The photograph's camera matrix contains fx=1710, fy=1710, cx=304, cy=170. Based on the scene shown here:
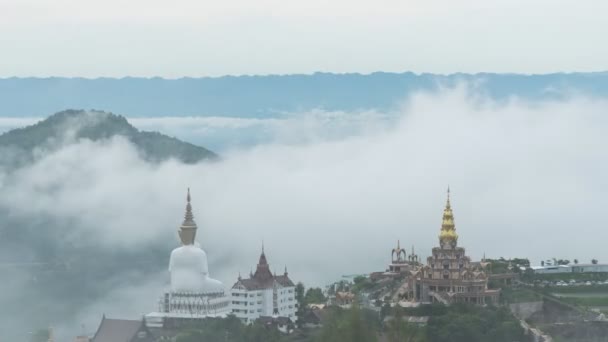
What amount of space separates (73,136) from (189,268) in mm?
30746

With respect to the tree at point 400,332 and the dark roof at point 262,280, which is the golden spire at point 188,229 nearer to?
the dark roof at point 262,280

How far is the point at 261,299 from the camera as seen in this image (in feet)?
103

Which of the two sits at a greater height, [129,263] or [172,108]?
[172,108]

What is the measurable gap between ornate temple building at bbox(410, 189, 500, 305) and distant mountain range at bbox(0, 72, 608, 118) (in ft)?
187

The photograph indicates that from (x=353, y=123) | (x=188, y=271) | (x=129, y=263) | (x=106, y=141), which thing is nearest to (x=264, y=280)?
(x=188, y=271)

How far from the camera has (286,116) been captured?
91.4 m

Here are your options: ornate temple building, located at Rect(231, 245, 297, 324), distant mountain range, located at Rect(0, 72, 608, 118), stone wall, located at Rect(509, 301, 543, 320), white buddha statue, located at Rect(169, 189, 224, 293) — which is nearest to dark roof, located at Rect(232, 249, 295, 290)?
ornate temple building, located at Rect(231, 245, 297, 324)

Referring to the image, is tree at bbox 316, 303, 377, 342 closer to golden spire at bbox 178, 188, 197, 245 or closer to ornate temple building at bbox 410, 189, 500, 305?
ornate temple building at bbox 410, 189, 500, 305

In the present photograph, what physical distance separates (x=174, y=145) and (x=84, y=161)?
3.47m

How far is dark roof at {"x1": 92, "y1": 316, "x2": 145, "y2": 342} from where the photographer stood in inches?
1182

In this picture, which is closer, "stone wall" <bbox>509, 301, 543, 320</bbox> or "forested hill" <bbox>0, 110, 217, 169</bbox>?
"stone wall" <bbox>509, 301, 543, 320</bbox>

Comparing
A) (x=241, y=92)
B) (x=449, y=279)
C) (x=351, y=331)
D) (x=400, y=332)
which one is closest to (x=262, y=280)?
(x=449, y=279)

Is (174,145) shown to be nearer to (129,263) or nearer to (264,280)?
(129,263)

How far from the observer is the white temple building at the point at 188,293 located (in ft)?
101
